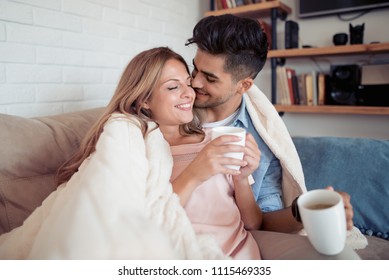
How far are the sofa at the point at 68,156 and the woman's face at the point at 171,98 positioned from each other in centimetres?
33

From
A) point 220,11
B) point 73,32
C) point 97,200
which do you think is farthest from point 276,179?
point 220,11

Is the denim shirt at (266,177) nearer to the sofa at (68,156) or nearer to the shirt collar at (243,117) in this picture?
the shirt collar at (243,117)

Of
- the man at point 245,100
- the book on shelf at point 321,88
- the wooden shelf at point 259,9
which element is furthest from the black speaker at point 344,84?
the man at point 245,100

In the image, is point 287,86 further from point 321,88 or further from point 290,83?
point 321,88

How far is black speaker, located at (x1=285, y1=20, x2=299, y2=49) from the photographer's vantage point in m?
2.33

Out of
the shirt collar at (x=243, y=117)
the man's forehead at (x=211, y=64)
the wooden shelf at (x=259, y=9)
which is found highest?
the wooden shelf at (x=259, y=9)

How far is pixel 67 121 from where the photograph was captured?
119cm

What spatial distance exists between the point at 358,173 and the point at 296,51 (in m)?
1.23

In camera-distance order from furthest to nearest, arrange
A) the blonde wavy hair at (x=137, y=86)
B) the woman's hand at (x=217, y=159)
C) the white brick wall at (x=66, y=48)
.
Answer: the white brick wall at (x=66, y=48) → the blonde wavy hair at (x=137, y=86) → the woman's hand at (x=217, y=159)

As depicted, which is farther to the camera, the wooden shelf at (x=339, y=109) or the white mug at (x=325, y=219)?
the wooden shelf at (x=339, y=109)

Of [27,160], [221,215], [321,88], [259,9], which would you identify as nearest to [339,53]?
[321,88]

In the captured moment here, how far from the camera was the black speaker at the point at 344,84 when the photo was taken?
2.20 meters

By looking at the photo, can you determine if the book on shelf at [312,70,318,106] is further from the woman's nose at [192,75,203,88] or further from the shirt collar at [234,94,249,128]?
the woman's nose at [192,75,203,88]

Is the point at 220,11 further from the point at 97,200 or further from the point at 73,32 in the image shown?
the point at 97,200
